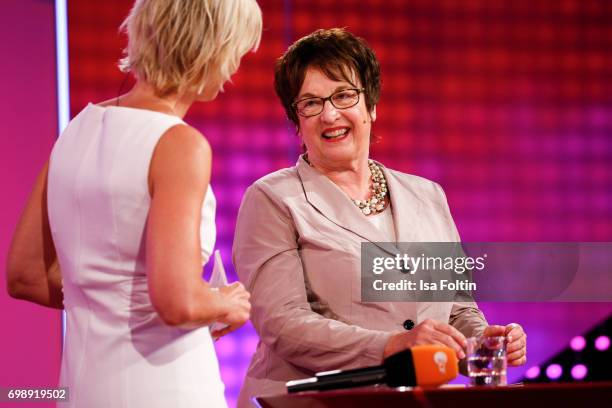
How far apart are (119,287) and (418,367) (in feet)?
1.68

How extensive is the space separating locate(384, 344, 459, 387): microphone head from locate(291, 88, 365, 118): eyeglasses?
1178 mm

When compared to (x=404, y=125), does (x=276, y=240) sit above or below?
below

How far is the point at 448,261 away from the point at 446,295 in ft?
0.35

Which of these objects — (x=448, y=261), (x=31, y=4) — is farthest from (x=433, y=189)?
(x=31, y=4)

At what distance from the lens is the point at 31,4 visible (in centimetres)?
335

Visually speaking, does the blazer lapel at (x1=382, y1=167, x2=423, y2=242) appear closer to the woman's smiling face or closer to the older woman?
the older woman

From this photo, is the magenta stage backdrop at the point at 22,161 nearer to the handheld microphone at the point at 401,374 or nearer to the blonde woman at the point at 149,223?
the blonde woman at the point at 149,223

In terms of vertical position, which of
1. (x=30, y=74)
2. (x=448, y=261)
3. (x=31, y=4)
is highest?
(x=31, y=4)

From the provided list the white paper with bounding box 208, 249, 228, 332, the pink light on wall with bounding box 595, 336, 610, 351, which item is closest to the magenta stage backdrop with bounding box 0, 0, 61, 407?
the white paper with bounding box 208, 249, 228, 332

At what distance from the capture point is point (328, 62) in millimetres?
2543

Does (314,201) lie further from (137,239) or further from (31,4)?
(31,4)

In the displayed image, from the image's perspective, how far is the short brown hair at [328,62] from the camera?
254 cm

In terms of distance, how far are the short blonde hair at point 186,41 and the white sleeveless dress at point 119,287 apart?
0.08 meters

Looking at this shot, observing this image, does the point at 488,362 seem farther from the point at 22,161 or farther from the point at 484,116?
the point at 484,116
